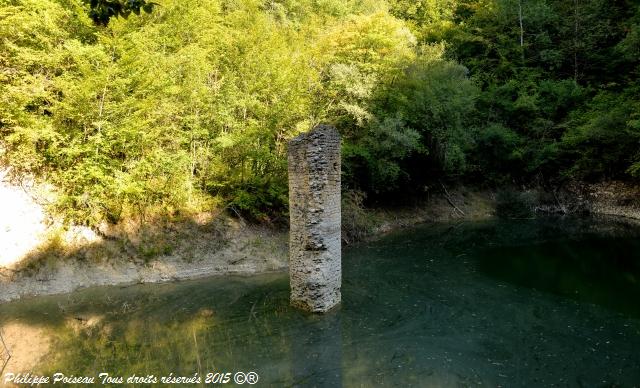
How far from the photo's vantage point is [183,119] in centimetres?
1788

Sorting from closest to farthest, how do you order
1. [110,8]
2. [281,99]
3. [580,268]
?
1. [110,8]
2. [580,268]
3. [281,99]

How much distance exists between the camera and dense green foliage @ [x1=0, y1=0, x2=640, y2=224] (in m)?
15.2

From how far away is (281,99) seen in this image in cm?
2030

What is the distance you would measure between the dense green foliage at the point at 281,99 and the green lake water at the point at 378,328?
4.57m

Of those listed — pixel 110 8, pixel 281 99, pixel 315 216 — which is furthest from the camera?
pixel 281 99

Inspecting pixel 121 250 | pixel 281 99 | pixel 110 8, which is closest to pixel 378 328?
pixel 121 250

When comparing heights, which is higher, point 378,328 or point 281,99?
point 281,99

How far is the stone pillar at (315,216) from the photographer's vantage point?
1248cm

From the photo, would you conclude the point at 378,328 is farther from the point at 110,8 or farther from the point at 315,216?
the point at 110,8

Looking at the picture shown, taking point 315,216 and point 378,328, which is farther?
point 315,216

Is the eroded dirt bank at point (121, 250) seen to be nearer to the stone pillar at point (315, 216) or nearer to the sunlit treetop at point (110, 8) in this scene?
the stone pillar at point (315, 216)

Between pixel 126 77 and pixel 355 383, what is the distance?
12899mm

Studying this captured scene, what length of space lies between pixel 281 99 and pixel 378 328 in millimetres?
12000

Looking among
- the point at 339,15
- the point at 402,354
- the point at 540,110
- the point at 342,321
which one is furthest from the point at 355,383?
the point at 339,15
